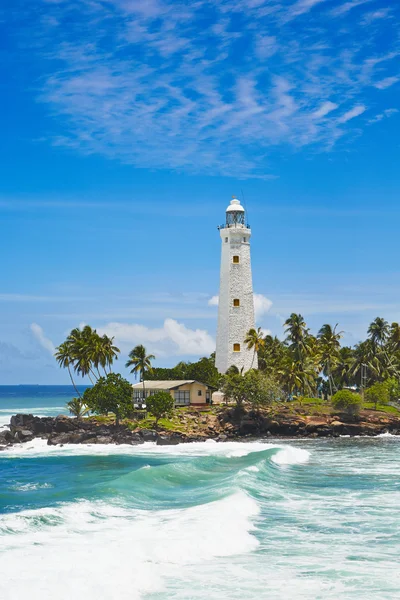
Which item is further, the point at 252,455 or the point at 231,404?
the point at 231,404

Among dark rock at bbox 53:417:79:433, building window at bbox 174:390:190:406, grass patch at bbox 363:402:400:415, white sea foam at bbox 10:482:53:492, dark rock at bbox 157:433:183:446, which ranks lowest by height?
white sea foam at bbox 10:482:53:492

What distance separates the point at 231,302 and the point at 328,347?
1353cm

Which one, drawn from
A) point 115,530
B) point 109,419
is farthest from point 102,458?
point 115,530

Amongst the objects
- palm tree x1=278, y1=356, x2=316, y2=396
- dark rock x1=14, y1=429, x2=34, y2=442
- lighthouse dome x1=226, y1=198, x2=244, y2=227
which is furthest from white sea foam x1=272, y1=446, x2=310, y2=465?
lighthouse dome x1=226, y1=198, x2=244, y2=227

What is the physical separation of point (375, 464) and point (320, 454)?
676 cm

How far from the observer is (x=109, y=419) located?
60531mm

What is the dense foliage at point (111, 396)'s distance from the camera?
2210 inches

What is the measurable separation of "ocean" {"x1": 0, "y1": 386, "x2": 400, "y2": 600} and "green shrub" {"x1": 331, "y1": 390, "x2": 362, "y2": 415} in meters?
21.0

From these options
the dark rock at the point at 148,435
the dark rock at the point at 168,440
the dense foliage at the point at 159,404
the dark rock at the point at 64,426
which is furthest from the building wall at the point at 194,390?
the dark rock at the point at 168,440

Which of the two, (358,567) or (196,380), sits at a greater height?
(196,380)

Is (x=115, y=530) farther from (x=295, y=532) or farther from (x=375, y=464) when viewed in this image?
(x=375, y=464)

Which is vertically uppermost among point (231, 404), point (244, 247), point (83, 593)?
point (244, 247)

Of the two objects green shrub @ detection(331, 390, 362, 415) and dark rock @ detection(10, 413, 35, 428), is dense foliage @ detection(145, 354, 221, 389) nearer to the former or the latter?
green shrub @ detection(331, 390, 362, 415)

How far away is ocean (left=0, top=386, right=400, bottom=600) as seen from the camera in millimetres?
17469
